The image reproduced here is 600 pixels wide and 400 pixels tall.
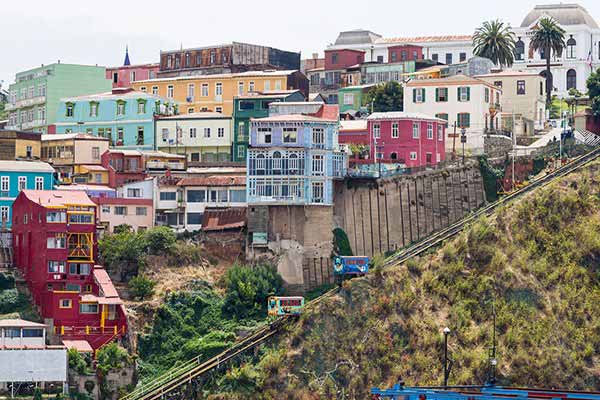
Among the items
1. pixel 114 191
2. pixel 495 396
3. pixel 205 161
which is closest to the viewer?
pixel 495 396

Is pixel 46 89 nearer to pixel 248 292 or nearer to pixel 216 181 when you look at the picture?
pixel 216 181

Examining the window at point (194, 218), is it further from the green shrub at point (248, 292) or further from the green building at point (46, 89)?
the green building at point (46, 89)

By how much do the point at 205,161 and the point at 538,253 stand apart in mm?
32363

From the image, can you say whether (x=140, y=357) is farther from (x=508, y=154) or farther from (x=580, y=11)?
(x=580, y=11)

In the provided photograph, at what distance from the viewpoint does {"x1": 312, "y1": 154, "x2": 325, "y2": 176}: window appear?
12406 cm

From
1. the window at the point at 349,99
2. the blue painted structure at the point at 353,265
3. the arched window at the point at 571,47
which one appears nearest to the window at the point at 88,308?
the blue painted structure at the point at 353,265

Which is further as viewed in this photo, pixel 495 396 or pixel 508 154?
pixel 508 154

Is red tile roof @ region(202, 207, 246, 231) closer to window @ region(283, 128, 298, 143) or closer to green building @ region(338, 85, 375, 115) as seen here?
window @ region(283, 128, 298, 143)

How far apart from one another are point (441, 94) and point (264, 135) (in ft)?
70.2

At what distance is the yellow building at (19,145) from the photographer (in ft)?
438

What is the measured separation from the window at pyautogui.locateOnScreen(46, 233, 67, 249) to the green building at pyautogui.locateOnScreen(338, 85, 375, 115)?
3982 centimetres

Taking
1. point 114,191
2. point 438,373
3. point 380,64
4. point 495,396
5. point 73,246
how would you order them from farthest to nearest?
point 380,64 → point 114,191 → point 73,246 → point 438,373 → point 495,396

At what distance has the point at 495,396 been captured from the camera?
286 feet

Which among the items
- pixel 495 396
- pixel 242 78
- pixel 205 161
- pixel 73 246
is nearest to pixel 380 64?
pixel 242 78
